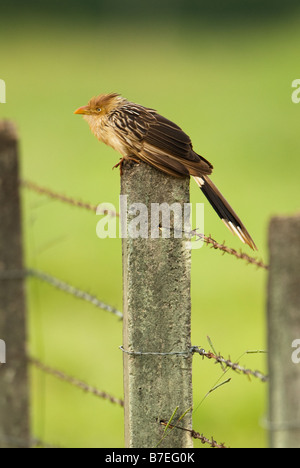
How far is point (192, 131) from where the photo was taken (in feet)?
54.2

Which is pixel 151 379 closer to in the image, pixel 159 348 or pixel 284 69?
pixel 159 348

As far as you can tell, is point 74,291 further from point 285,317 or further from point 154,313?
point 285,317

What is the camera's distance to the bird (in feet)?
8.91

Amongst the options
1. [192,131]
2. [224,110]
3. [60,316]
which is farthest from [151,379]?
[224,110]

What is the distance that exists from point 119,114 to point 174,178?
799mm

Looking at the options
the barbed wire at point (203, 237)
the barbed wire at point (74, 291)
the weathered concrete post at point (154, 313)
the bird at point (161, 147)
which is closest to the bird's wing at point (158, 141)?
the bird at point (161, 147)

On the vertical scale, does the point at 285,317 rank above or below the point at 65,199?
below

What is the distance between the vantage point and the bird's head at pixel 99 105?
3533mm

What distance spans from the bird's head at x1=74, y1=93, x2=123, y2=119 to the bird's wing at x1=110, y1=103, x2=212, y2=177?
0.92ft

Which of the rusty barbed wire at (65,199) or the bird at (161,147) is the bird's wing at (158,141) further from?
the rusty barbed wire at (65,199)

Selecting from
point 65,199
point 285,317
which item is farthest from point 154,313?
point 65,199

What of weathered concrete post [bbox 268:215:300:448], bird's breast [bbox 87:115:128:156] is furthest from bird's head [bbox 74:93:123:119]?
weathered concrete post [bbox 268:215:300:448]

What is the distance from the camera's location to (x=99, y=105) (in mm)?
3553

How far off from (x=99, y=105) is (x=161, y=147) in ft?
2.48
